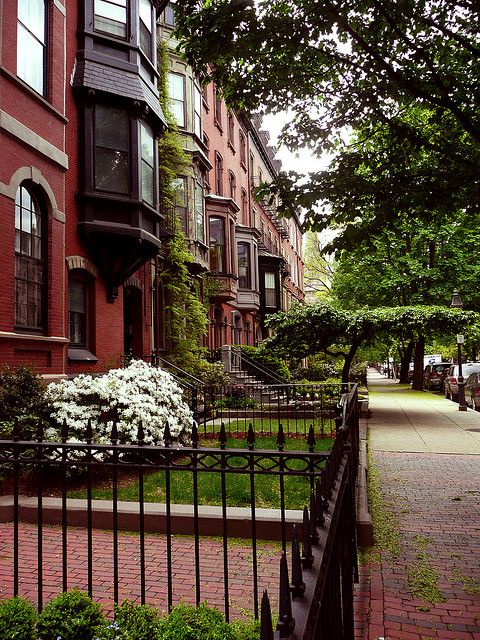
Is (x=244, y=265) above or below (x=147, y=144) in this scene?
below

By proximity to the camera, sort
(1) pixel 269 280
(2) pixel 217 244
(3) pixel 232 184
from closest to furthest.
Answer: (2) pixel 217 244 → (3) pixel 232 184 → (1) pixel 269 280

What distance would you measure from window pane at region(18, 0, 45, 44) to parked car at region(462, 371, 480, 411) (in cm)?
1841

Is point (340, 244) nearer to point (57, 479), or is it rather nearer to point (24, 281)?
point (57, 479)

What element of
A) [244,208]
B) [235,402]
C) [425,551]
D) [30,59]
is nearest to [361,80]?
[425,551]

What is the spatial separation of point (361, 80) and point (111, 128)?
866cm

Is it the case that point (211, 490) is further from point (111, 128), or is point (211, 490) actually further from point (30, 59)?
point (111, 128)

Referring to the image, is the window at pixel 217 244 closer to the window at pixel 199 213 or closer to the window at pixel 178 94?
the window at pixel 199 213

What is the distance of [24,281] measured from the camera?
1034 cm

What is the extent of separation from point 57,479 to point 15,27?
8375mm

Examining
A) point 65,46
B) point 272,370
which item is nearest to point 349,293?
point 272,370

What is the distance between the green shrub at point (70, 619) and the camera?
3.27 m

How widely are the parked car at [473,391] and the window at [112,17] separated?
1715 cm

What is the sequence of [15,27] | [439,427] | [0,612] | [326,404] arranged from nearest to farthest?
1. [0,612]
2. [15,27]
3. [439,427]
4. [326,404]

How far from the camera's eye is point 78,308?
13.0 m
